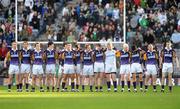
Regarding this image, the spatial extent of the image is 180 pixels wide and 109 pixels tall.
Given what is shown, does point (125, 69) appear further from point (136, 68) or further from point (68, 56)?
point (68, 56)

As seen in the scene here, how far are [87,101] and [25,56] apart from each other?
23.2ft

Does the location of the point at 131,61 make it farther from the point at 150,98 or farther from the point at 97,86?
the point at 150,98

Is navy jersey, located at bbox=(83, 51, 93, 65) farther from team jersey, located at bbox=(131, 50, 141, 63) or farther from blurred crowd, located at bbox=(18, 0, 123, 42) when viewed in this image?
blurred crowd, located at bbox=(18, 0, 123, 42)

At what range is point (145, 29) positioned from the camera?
38.3 m

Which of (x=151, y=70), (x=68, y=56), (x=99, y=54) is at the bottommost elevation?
(x=151, y=70)

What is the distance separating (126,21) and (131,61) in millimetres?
5469

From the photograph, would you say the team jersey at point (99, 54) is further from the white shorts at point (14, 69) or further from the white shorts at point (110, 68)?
the white shorts at point (14, 69)

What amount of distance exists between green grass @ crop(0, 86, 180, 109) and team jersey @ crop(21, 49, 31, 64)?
194 centimetres

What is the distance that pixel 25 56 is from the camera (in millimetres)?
32125

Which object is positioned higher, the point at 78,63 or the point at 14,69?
the point at 78,63

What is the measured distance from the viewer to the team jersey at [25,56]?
32062mm

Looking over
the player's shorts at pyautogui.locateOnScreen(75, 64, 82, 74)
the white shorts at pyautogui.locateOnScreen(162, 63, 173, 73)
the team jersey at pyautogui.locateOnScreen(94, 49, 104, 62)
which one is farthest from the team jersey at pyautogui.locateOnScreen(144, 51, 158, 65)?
the player's shorts at pyautogui.locateOnScreen(75, 64, 82, 74)

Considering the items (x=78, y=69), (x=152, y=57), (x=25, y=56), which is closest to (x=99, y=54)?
→ (x=78, y=69)

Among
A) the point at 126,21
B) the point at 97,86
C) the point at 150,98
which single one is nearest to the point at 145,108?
the point at 150,98
